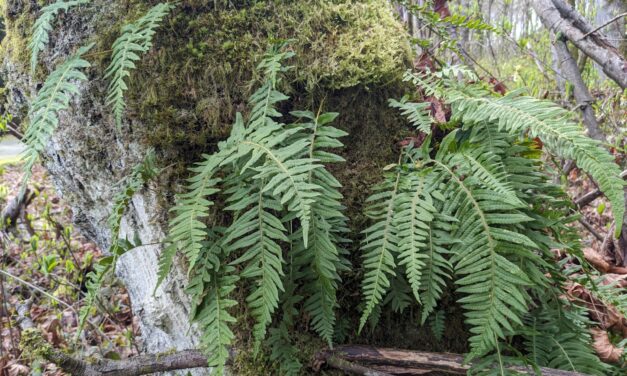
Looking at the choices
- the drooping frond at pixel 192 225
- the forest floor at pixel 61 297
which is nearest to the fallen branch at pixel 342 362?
the drooping frond at pixel 192 225

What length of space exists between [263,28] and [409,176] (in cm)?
96

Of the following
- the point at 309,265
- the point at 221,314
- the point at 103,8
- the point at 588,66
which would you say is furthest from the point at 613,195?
the point at 588,66

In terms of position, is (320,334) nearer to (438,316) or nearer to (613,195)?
(438,316)

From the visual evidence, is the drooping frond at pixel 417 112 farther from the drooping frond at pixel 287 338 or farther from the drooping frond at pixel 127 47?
the drooping frond at pixel 127 47

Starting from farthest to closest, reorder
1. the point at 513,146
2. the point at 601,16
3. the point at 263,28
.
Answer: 1. the point at 601,16
2. the point at 263,28
3. the point at 513,146

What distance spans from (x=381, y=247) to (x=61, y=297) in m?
3.09

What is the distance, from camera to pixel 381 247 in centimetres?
148

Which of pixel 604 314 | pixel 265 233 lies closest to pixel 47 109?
pixel 265 233

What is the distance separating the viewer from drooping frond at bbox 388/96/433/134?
1751 mm

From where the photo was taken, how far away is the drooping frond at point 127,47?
5.13ft

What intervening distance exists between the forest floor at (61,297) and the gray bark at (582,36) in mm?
954

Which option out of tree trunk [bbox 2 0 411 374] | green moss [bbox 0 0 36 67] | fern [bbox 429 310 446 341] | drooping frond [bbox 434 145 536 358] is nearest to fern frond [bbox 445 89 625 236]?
drooping frond [bbox 434 145 536 358]

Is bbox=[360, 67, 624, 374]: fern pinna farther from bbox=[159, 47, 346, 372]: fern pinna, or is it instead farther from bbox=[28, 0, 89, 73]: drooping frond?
bbox=[28, 0, 89, 73]: drooping frond

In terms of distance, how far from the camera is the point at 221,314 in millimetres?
1438
